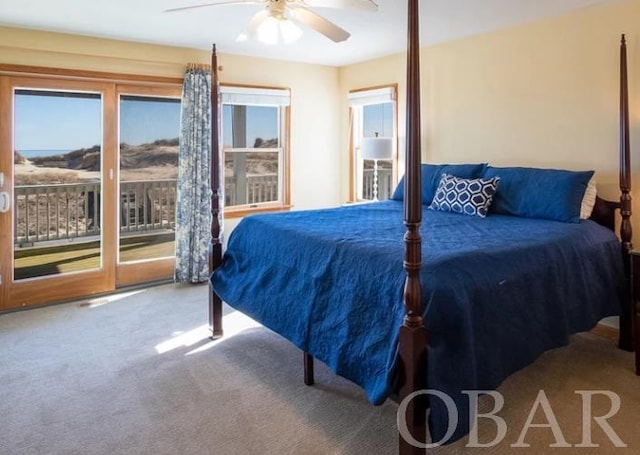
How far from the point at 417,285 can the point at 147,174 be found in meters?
3.67

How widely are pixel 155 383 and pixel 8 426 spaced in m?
0.72

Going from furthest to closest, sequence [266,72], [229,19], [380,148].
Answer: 1. [266,72]
2. [380,148]
3. [229,19]

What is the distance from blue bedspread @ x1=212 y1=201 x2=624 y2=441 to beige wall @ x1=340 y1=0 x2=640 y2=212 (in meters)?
0.77

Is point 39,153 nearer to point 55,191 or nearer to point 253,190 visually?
point 55,191

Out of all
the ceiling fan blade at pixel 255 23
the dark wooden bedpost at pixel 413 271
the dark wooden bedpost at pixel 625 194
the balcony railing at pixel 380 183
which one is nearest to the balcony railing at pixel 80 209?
the balcony railing at pixel 380 183

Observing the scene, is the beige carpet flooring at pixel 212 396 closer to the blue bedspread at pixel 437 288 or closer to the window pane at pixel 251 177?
the blue bedspread at pixel 437 288

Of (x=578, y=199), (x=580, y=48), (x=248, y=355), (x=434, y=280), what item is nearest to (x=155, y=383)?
(x=248, y=355)

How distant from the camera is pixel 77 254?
4.55 m

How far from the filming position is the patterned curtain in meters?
4.66

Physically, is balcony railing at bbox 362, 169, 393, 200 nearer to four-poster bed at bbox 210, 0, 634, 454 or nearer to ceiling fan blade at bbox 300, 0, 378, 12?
four-poster bed at bbox 210, 0, 634, 454

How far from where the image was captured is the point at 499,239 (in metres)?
2.61

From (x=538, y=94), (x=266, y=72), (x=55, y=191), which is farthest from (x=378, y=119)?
(x=55, y=191)

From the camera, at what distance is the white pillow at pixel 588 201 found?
10.6 feet

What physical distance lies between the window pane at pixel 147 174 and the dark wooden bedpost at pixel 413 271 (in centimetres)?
351
